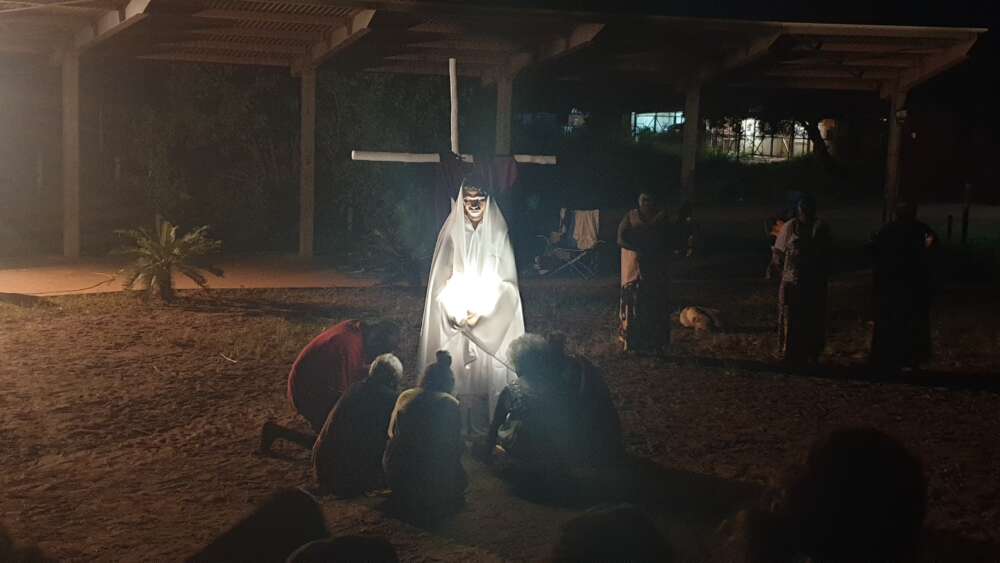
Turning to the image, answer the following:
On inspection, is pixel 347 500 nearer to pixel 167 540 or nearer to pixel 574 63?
pixel 167 540

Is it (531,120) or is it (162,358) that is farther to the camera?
(531,120)

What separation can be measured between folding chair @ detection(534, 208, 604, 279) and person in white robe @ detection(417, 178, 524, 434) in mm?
8367

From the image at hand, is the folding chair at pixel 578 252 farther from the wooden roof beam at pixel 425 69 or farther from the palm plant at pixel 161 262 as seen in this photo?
the palm plant at pixel 161 262

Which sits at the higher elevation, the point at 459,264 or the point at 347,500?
the point at 459,264

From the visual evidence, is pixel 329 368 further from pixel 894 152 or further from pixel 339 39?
pixel 894 152

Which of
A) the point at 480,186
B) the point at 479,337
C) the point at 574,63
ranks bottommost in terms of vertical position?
the point at 479,337

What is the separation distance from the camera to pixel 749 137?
4109 cm

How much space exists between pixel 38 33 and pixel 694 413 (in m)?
10.7

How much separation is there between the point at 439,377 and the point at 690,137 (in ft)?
37.2

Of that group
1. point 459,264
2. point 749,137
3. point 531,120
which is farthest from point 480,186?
point 749,137

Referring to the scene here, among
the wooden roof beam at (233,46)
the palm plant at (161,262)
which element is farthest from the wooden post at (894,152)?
the palm plant at (161,262)

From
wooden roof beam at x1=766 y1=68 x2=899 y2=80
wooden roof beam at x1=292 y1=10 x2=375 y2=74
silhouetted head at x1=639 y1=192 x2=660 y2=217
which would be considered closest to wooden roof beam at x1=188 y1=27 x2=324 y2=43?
wooden roof beam at x1=292 y1=10 x2=375 y2=74

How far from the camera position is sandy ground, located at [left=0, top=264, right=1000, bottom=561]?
6094 millimetres

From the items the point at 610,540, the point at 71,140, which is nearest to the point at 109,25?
the point at 71,140
